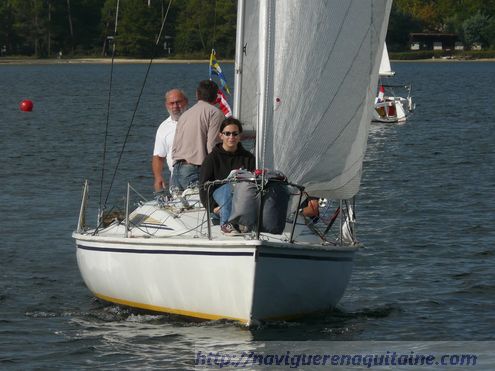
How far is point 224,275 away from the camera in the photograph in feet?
40.6

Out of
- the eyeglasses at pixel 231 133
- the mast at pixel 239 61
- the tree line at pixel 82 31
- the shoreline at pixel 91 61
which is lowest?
the shoreline at pixel 91 61

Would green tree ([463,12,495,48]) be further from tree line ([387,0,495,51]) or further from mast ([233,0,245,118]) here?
mast ([233,0,245,118])

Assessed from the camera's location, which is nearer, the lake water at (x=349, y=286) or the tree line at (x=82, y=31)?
the lake water at (x=349, y=286)

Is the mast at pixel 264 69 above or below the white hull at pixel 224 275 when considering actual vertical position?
above

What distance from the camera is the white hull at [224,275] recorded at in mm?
12289

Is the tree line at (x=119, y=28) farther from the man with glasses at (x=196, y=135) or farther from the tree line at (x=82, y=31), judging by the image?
the man with glasses at (x=196, y=135)

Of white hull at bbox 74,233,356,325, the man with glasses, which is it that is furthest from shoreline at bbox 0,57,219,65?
white hull at bbox 74,233,356,325

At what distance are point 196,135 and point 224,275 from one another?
208 cm

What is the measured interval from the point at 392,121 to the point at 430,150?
10394 millimetres

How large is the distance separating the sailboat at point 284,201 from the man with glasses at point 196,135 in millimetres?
504

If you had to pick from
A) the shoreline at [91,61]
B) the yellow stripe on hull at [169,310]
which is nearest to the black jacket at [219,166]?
the yellow stripe on hull at [169,310]

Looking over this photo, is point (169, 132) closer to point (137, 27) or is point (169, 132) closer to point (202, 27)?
point (202, 27)

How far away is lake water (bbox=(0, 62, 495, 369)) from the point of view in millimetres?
12922

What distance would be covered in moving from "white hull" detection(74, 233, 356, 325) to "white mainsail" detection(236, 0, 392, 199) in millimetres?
804
